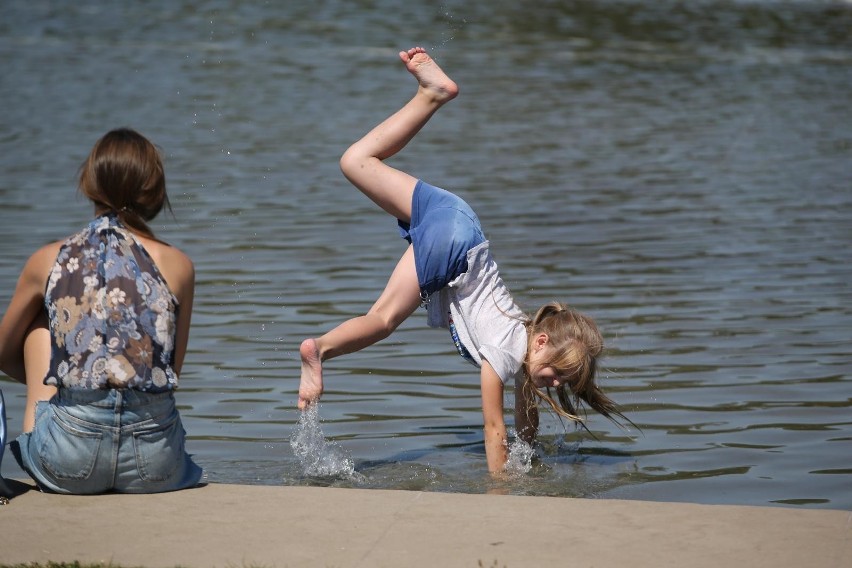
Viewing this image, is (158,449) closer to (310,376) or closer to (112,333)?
(112,333)

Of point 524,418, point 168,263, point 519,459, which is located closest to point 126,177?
point 168,263

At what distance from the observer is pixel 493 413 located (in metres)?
6.23

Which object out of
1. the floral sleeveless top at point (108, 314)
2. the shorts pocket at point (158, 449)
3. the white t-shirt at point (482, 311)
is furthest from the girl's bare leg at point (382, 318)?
the floral sleeveless top at point (108, 314)

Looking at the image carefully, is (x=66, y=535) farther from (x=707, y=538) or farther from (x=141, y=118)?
(x=141, y=118)

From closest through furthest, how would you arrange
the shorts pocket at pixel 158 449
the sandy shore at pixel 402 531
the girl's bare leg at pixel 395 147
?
the sandy shore at pixel 402 531 → the shorts pocket at pixel 158 449 → the girl's bare leg at pixel 395 147

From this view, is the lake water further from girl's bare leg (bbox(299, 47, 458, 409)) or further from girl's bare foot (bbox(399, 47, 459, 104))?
girl's bare foot (bbox(399, 47, 459, 104))

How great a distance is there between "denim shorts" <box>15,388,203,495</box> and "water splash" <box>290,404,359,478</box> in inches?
44.8

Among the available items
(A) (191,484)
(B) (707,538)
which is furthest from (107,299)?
(B) (707,538)

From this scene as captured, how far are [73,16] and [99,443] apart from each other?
3175 cm

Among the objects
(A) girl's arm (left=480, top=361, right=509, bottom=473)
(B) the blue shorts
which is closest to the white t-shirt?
(B) the blue shorts

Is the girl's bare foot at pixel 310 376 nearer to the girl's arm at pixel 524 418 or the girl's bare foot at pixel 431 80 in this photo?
the girl's arm at pixel 524 418

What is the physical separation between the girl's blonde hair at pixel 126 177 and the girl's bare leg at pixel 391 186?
4.33ft

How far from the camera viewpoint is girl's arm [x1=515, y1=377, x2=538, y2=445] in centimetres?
676

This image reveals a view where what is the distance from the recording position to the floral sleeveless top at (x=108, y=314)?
5.18 m
